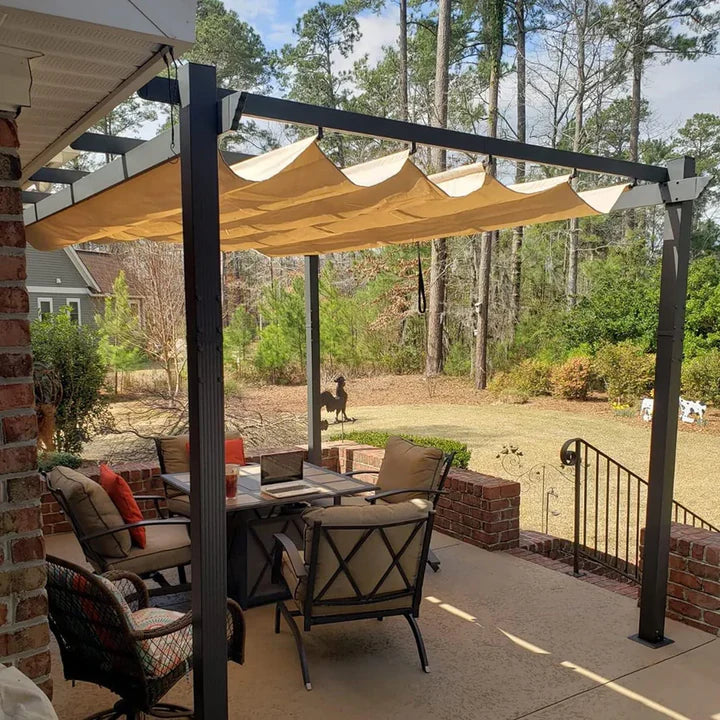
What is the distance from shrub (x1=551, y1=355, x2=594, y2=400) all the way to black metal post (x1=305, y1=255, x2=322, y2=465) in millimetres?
10201

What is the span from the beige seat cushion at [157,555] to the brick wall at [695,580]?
2660 mm

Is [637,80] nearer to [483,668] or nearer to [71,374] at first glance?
[71,374]

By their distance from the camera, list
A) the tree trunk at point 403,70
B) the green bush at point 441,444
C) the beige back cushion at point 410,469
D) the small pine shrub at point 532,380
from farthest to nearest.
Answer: the tree trunk at point 403,70
the small pine shrub at point 532,380
the green bush at point 441,444
the beige back cushion at point 410,469

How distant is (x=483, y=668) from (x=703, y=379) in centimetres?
1238

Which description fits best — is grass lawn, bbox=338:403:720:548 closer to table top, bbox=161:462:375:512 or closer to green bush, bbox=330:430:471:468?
green bush, bbox=330:430:471:468

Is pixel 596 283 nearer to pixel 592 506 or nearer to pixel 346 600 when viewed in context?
pixel 592 506

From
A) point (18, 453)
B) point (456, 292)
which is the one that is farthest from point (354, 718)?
point (456, 292)

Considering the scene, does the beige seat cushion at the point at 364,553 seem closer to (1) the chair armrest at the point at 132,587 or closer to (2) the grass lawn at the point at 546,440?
(1) the chair armrest at the point at 132,587

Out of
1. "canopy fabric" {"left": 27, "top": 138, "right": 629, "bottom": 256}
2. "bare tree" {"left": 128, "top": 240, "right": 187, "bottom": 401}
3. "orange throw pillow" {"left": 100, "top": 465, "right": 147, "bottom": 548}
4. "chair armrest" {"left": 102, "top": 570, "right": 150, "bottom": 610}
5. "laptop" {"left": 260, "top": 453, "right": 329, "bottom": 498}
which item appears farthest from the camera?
"bare tree" {"left": 128, "top": 240, "right": 187, "bottom": 401}

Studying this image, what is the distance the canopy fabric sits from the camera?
2.83 meters

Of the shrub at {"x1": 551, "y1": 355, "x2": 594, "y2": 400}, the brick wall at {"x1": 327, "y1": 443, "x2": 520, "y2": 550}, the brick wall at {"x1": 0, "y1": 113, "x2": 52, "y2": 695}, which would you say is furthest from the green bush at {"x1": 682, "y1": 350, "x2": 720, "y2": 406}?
the brick wall at {"x1": 0, "y1": 113, "x2": 52, "y2": 695}

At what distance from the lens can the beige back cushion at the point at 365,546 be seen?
3227mm

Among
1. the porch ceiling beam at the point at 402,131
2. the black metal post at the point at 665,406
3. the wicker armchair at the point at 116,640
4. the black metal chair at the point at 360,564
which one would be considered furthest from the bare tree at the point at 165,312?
the porch ceiling beam at the point at 402,131

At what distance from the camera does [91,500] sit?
366 cm
